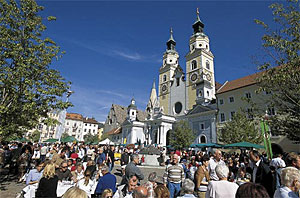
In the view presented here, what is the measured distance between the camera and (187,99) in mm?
39406

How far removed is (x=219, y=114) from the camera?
30672 millimetres

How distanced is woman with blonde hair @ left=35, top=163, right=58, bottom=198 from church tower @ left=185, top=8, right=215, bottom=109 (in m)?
33.1

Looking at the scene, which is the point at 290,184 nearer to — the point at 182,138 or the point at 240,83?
the point at 182,138

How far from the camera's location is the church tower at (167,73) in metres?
45.5

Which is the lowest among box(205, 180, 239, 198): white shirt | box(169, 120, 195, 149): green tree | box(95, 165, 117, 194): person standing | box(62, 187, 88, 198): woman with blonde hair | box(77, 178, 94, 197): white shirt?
box(77, 178, 94, 197): white shirt

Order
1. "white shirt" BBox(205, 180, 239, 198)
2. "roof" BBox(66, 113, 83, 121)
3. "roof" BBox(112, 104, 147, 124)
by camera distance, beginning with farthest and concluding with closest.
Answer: "roof" BBox(66, 113, 83, 121) < "roof" BBox(112, 104, 147, 124) < "white shirt" BBox(205, 180, 239, 198)

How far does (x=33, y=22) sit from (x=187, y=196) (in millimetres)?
10114

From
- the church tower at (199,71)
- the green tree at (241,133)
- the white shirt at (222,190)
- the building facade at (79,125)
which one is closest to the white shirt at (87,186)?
the white shirt at (222,190)

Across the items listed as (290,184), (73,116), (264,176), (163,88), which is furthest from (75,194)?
(73,116)

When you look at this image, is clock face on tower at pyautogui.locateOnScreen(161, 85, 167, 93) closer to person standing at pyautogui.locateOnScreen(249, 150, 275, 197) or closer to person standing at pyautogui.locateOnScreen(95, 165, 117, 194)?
person standing at pyautogui.locateOnScreen(249, 150, 275, 197)

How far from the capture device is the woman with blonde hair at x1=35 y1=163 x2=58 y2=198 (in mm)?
3836

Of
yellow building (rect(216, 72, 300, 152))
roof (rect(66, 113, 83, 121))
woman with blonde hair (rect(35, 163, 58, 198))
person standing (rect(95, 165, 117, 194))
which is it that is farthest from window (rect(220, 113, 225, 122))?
roof (rect(66, 113, 83, 121))

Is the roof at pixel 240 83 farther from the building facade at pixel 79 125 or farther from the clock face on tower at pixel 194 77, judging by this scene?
the building facade at pixel 79 125

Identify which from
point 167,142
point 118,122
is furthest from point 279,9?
point 118,122
